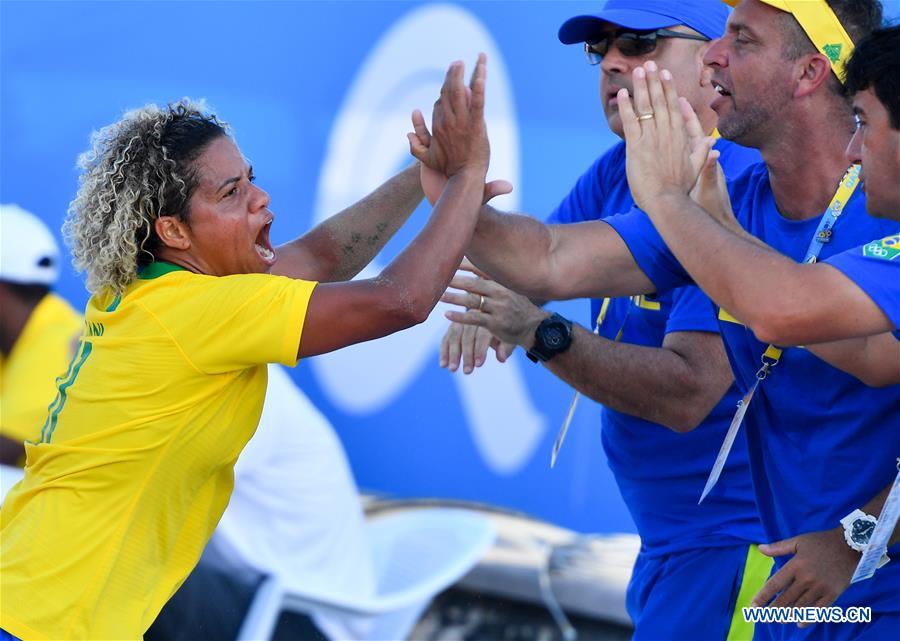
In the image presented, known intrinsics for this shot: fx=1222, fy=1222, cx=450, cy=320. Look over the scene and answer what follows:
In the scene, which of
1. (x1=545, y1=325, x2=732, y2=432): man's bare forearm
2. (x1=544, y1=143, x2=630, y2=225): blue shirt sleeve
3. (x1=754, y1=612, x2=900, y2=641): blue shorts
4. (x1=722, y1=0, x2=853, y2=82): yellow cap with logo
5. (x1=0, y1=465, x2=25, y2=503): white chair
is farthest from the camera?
(x1=0, y1=465, x2=25, y2=503): white chair

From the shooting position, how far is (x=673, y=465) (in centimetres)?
319

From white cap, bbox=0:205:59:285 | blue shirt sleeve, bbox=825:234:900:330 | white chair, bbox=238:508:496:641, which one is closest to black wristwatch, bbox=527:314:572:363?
→ blue shirt sleeve, bbox=825:234:900:330

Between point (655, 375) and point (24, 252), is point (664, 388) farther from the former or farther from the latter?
point (24, 252)

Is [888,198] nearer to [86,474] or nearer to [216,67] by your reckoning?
[86,474]

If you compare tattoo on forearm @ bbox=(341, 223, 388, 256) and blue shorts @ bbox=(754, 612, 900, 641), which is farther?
tattoo on forearm @ bbox=(341, 223, 388, 256)

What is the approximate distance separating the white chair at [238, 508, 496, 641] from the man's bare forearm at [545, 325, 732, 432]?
1.53 metres

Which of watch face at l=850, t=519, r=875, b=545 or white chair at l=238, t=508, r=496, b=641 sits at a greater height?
watch face at l=850, t=519, r=875, b=545

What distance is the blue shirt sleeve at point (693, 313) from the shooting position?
2965 millimetres

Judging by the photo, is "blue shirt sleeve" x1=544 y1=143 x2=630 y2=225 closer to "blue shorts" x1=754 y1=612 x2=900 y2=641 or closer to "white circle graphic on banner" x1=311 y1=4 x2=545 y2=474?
"white circle graphic on banner" x1=311 y1=4 x2=545 y2=474

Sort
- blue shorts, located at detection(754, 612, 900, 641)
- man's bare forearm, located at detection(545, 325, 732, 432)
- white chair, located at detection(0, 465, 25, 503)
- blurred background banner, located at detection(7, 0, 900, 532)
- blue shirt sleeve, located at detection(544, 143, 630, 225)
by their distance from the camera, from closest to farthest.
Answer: blue shorts, located at detection(754, 612, 900, 641), man's bare forearm, located at detection(545, 325, 732, 432), blue shirt sleeve, located at detection(544, 143, 630, 225), white chair, located at detection(0, 465, 25, 503), blurred background banner, located at detection(7, 0, 900, 532)

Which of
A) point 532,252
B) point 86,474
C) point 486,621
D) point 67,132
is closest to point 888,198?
point 532,252

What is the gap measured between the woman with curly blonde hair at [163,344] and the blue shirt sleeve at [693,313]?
0.76 m

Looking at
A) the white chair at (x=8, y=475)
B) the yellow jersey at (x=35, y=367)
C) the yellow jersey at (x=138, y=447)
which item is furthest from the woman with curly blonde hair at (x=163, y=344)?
the yellow jersey at (x=35, y=367)

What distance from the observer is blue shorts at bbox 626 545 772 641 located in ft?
10.1
